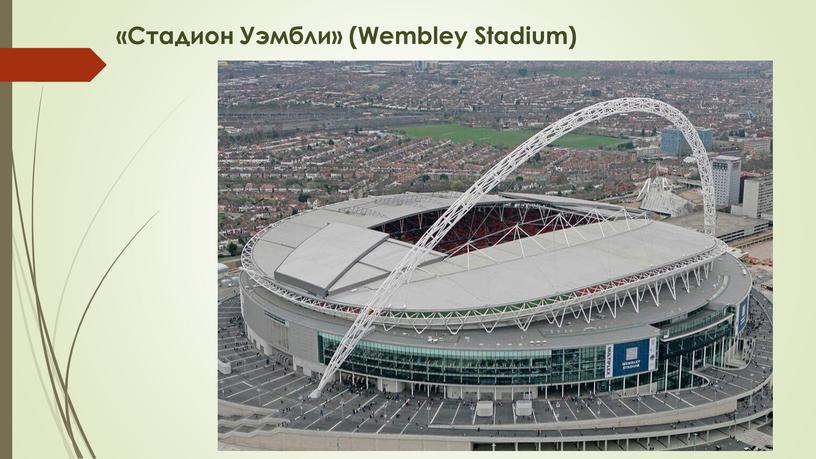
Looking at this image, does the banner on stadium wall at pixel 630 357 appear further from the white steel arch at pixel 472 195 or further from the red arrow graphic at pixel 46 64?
the red arrow graphic at pixel 46 64

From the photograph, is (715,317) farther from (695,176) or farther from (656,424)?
(695,176)

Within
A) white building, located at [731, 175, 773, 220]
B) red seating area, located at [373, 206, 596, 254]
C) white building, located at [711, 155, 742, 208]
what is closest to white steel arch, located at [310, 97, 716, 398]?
red seating area, located at [373, 206, 596, 254]

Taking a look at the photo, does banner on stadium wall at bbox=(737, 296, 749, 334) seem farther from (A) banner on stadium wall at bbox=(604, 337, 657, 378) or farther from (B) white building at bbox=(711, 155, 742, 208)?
(B) white building at bbox=(711, 155, 742, 208)

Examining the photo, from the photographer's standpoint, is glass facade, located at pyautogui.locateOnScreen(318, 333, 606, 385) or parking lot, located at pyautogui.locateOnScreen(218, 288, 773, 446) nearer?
parking lot, located at pyautogui.locateOnScreen(218, 288, 773, 446)

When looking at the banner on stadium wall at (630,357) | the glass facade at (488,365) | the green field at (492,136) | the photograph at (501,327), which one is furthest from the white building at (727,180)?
the glass facade at (488,365)

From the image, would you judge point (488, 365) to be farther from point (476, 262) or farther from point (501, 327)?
point (476, 262)

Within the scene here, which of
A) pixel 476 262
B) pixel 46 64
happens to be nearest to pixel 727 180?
pixel 476 262

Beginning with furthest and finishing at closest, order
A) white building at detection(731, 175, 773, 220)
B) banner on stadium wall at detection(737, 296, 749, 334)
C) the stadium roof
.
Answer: white building at detection(731, 175, 773, 220) < banner on stadium wall at detection(737, 296, 749, 334) < the stadium roof
